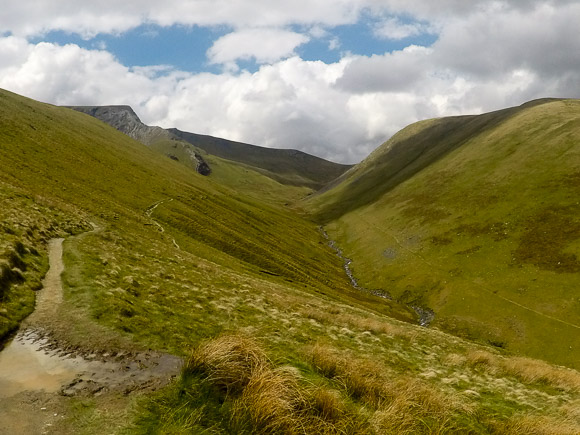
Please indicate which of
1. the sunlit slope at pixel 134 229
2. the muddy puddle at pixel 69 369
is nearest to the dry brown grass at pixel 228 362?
the muddy puddle at pixel 69 369

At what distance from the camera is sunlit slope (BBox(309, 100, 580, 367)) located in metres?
69.1

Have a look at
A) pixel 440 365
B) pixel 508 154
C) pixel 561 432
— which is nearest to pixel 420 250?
pixel 508 154

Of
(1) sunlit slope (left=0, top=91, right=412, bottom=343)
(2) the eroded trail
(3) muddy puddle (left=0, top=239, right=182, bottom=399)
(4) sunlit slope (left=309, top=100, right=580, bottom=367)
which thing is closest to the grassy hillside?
(1) sunlit slope (left=0, top=91, right=412, bottom=343)

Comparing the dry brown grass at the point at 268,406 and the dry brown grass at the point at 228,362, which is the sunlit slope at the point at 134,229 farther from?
the dry brown grass at the point at 268,406

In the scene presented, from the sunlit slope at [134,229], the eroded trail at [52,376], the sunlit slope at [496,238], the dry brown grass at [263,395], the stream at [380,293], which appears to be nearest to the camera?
the dry brown grass at [263,395]

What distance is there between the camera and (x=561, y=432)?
37.0 feet

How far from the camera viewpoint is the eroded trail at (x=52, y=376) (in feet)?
30.1

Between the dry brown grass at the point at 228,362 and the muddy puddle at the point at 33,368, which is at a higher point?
the dry brown grass at the point at 228,362

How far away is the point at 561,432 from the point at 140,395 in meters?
12.4

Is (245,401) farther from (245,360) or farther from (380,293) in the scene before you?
(380,293)

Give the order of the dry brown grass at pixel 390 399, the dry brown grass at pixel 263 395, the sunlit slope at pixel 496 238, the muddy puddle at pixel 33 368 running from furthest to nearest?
the sunlit slope at pixel 496 238 < the muddy puddle at pixel 33 368 < the dry brown grass at pixel 390 399 < the dry brown grass at pixel 263 395

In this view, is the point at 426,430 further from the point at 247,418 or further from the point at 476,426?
the point at 247,418

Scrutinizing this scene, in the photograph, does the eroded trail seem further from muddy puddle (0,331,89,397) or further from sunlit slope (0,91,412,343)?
sunlit slope (0,91,412,343)

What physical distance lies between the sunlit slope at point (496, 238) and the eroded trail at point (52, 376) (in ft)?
219
